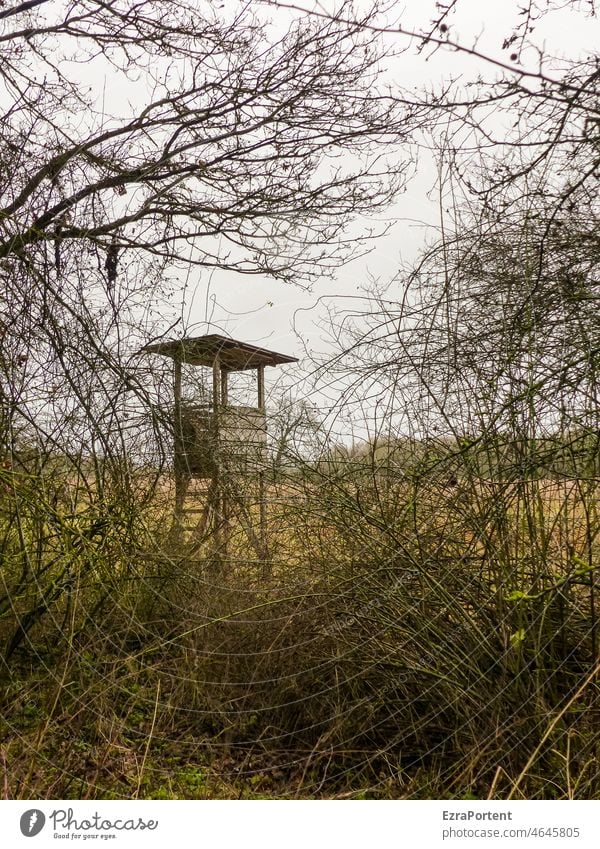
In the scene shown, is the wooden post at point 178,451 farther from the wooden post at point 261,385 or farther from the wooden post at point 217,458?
the wooden post at point 261,385

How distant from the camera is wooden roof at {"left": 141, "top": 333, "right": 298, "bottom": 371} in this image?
3.31m

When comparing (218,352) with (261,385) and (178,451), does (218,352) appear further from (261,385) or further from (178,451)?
(178,451)

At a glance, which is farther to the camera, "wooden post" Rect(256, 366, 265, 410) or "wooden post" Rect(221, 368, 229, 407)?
"wooden post" Rect(221, 368, 229, 407)

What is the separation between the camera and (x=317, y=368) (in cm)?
277

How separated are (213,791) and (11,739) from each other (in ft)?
2.49

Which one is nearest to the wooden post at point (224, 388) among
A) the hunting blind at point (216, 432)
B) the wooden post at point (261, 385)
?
the hunting blind at point (216, 432)

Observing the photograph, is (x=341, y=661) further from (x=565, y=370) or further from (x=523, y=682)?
(x=565, y=370)

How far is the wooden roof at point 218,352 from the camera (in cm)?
331

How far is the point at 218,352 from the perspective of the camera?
133 inches

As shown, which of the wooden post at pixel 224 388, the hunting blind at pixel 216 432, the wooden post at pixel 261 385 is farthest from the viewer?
the wooden post at pixel 224 388

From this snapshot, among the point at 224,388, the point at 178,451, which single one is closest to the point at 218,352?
the point at 224,388

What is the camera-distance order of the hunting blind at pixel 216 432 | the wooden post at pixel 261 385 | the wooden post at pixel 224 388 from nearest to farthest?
the hunting blind at pixel 216 432
the wooden post at pixel 261 385
the wooden post at pixel 224 388

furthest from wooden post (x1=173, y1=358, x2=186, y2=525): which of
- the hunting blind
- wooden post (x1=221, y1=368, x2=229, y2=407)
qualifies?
wooden post (x1=221, y1=368, x2=229, y2=407)

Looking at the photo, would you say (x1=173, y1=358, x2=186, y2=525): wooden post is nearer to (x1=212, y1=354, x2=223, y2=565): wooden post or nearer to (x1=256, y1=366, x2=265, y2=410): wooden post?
(x1=212, y1=354, x2=223, y2=565): wooden post
